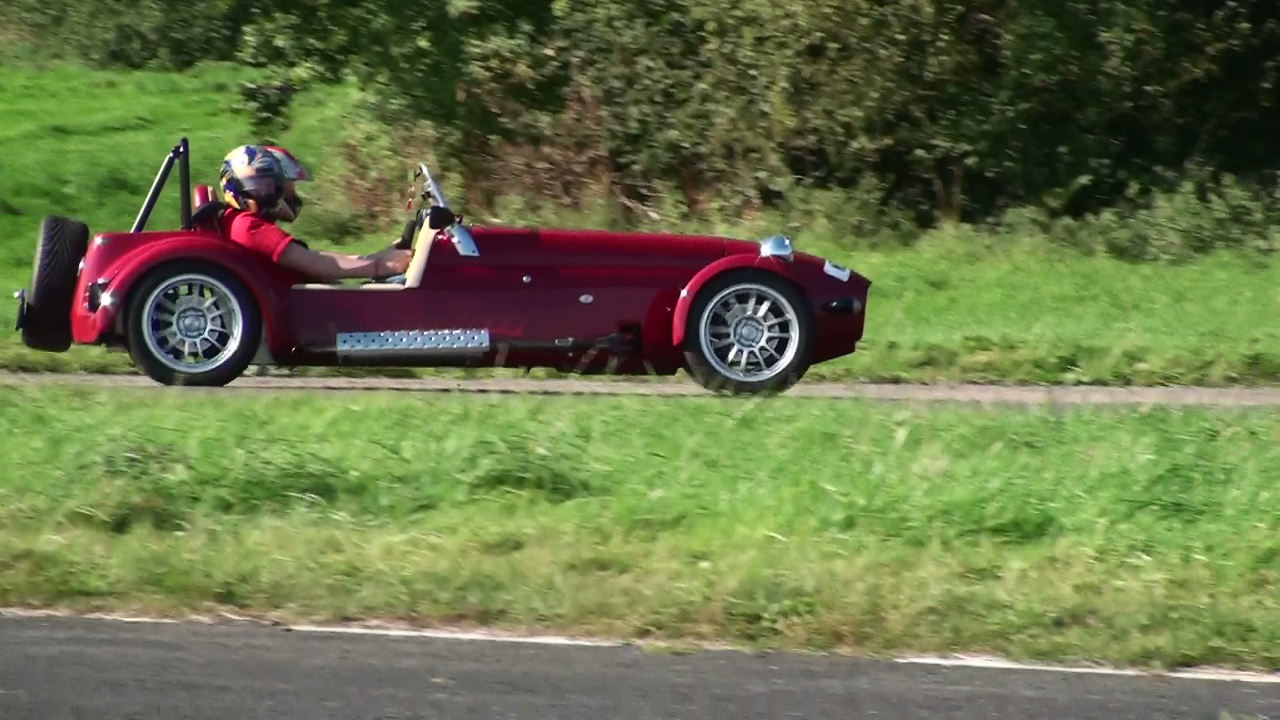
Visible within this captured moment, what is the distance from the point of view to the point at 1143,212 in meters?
17.8

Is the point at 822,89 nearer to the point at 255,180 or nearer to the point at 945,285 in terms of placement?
the point at 945,285

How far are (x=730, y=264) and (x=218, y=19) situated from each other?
17078mm

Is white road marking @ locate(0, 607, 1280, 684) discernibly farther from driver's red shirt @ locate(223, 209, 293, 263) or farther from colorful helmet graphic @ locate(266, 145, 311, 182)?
colorful helmet graphic @ locate(266, 145, 311, 182)

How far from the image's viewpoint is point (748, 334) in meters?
9.62

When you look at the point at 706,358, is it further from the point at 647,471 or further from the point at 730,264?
the point at 647,471

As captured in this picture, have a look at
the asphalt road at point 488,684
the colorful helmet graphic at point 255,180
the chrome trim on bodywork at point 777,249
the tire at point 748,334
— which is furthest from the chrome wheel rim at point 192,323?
the asphalt road at point 488,684

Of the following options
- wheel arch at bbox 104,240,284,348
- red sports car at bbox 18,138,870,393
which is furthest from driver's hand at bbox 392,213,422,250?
wheel arch at bbox 104,240,284,348

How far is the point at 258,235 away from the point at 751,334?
2535mm

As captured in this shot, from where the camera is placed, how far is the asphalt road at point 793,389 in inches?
395

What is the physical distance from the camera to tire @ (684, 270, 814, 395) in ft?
31.1

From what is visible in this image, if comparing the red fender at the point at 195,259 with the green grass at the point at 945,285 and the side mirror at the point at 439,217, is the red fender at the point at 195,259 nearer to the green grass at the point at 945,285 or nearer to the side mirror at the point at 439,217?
the side mirror at the point at 439,217

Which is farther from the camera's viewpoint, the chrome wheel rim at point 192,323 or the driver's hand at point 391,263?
the driver's hand at point 391,263

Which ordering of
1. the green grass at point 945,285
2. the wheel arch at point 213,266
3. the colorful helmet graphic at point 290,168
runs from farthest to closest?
the green grass at point 945,285
the colorful helmet graphic at point 290,168
the wheel arch at point 213,266

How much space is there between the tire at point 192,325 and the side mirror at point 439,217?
97 centimetres
